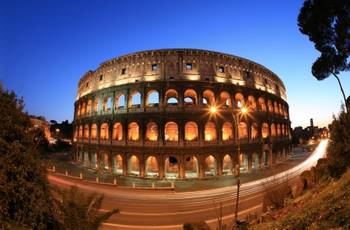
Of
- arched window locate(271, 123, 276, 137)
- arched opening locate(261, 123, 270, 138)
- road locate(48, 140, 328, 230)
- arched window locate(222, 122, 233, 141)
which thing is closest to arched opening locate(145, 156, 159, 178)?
road locate(48, 140, 328, 230)

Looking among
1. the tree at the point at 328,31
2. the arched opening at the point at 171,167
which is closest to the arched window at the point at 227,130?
the arched opening at the point at 171,167

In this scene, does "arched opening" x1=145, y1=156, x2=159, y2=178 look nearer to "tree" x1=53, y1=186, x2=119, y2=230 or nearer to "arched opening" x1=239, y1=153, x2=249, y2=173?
"arched opening" x1=239, y1=153, x2=249, y2=173

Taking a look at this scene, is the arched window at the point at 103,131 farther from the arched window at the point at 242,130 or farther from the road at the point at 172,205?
the arched window at the point at 242,130

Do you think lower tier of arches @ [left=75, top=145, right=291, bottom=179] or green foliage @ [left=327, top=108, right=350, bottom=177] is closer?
green foliage @ [left=327, top=108, right=350, bottom=177]

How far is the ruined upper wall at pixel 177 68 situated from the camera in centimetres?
2778

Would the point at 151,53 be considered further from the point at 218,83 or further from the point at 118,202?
the point at 118,202

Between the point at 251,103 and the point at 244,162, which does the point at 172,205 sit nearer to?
the point at 244,162

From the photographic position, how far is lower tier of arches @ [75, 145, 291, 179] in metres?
25.6

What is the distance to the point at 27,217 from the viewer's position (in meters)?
Answer: 3.93

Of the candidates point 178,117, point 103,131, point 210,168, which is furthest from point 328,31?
point 103,131

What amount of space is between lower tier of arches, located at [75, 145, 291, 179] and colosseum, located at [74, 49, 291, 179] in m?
0.12

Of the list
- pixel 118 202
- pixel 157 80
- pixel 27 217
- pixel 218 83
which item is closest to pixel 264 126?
pixel 218 83

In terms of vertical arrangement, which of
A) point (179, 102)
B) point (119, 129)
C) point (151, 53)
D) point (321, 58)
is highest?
point (151, 53)

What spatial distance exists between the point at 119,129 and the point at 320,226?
30624 millimetres
